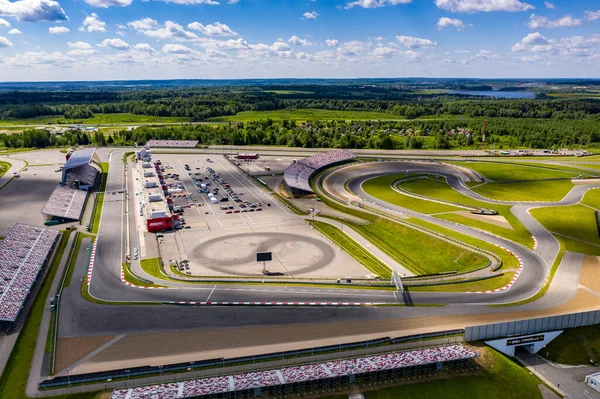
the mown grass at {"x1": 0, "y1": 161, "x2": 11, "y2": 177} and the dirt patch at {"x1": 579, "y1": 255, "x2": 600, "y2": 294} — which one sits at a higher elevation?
the mown grass at {"x1": 0, "y1": 161, "x2": 11, "y2": 177}

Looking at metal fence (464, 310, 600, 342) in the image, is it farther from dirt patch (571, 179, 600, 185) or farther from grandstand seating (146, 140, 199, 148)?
grandstand seating (146, 140, 199, 148)

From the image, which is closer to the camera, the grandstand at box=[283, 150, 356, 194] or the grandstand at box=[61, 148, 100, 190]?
the grandstand at box=[283, 150, 356, 194]

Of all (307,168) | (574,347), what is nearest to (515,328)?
(574,347)

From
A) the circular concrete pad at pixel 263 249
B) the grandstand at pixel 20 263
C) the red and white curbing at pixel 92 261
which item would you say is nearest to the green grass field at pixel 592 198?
the circular concrete pad at pixel 263 249

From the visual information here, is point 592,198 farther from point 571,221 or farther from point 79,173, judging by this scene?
point 79,173

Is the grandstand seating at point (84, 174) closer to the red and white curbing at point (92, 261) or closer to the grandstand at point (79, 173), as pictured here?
the grandstand at point (79, 173)

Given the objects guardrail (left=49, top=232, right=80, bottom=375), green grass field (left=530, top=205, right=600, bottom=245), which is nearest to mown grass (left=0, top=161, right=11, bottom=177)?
guardrail (left=49, top=232, right=80, bottom=375)
